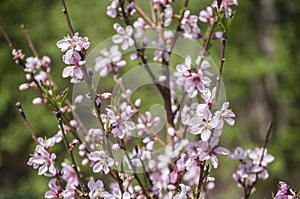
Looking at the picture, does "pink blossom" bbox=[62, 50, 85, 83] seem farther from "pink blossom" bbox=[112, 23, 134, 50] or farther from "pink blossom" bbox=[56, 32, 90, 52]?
"pink blossom" bbox=[112, 23, 134, 50]

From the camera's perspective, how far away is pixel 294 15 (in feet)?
26.0

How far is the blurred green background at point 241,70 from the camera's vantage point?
751cm

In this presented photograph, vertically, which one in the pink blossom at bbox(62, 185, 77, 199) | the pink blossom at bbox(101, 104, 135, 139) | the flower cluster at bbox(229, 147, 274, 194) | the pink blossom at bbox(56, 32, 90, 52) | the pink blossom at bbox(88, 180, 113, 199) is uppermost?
the pink blossom at bbox(56, 32, 90, 52)

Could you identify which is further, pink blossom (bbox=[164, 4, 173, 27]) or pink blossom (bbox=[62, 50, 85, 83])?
pink blossom (bbox=[164, 4, 173, 27])

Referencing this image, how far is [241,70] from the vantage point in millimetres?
7523

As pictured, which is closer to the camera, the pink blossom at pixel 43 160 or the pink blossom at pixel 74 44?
the pink blossom at pixel 74 44

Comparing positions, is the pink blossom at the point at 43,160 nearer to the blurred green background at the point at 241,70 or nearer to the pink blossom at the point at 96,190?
the pink blossom at the point at 96,190

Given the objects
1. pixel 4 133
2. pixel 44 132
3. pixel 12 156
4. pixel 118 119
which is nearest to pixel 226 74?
pixel 44 132

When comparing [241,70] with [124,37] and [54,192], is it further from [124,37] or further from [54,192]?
[54,192]

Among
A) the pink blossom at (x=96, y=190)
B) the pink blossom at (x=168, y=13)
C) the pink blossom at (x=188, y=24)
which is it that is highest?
the pink blossom at (x=168, y=13)

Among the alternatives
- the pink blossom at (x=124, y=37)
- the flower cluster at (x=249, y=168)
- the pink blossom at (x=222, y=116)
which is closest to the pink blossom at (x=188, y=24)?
the pink blossom at (x=124, y=37)

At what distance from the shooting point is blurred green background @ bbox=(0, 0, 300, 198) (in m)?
7.51

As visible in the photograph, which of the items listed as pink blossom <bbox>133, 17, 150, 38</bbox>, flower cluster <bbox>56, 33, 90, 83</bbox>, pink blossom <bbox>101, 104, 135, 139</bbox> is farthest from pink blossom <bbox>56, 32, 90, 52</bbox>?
pink blossom <bbox>133, 17, 150, 38</bbox>

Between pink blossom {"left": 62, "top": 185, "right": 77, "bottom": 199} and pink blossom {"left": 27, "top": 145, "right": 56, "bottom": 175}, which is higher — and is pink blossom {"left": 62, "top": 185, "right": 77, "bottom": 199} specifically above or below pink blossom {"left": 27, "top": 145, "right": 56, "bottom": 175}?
below
